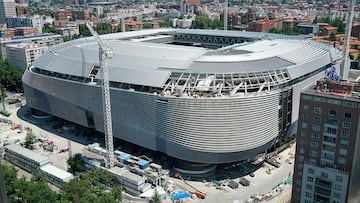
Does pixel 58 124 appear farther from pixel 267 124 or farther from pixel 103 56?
pixel 267 124

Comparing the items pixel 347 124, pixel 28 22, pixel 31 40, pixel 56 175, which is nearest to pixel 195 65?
pixel 56 175

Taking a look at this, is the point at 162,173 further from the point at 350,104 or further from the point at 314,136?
the point at 350,104

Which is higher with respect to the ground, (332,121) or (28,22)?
(28,22)

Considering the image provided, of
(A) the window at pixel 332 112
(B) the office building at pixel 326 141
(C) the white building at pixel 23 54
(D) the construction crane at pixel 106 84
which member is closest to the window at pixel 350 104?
(B) the office building at pixel 326 141

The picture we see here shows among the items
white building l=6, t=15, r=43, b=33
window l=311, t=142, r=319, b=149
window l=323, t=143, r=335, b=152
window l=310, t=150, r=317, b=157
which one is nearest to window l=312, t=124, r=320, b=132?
window l=311, t=142, r=319, b=149

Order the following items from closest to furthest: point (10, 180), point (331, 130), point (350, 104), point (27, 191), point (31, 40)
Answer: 1. point (350, 104)
2. point (331, 130)
3. point (27, 191)
4. point (10, 180)
5. point (31, 40)

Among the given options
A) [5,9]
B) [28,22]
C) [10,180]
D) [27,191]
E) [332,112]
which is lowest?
[27,191]

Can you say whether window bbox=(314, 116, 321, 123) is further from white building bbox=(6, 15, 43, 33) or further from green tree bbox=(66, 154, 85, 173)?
white building bbox=(6, 15, 43, 33)
